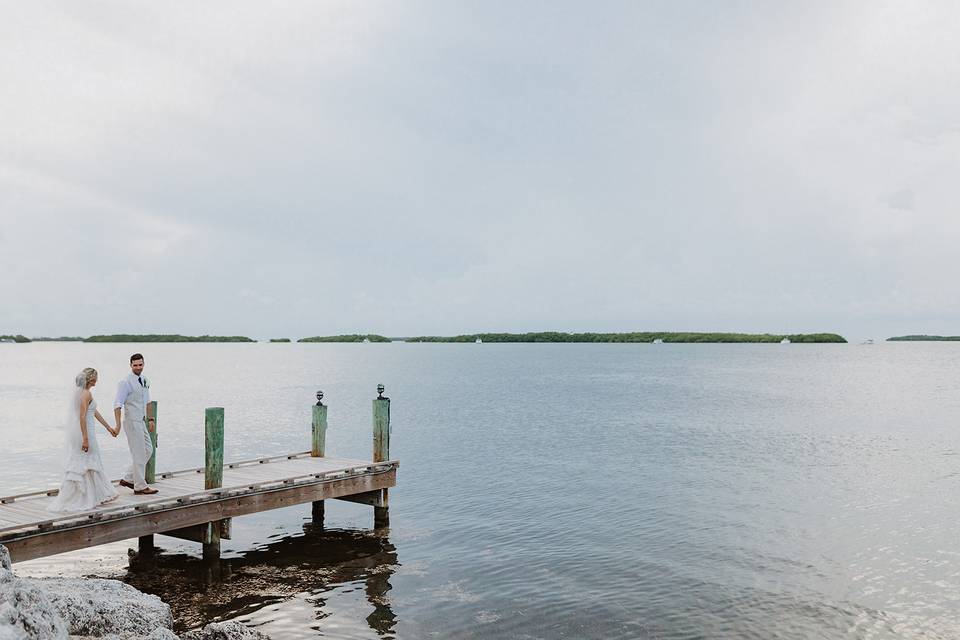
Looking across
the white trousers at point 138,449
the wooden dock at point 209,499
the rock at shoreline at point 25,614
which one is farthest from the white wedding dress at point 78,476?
the rock at shoreline at point 25,614

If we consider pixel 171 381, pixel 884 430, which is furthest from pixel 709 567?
pixel 171 381

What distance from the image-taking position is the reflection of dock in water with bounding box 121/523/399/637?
11.8 m

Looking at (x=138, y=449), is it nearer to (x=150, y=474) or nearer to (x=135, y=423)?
(x=135, y=423)

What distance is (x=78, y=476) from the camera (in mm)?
11359

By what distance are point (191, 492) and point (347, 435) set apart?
72.4ft

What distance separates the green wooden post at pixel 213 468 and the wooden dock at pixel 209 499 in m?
0.02

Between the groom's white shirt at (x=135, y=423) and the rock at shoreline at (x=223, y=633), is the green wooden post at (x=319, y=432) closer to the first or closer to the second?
the groom's white shirt at (x=135, y=423)

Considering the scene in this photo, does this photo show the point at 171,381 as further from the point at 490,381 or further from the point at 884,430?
the point at 884,430

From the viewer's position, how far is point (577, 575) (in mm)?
13883

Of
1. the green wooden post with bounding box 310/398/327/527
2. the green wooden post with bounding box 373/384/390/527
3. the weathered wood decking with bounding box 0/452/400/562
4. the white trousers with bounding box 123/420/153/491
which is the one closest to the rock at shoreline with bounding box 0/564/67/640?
the weathered wood decking with bounding box 0/452/400/562

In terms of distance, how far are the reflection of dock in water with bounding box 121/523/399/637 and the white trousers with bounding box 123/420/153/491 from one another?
1.82 m

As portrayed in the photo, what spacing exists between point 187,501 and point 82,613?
487 centimetres

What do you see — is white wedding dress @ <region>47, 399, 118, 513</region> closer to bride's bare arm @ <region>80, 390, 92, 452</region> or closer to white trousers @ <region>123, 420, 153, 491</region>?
bride's bare arm @ <region>80, 390, 92, 452</region>

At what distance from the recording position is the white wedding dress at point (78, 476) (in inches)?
446
